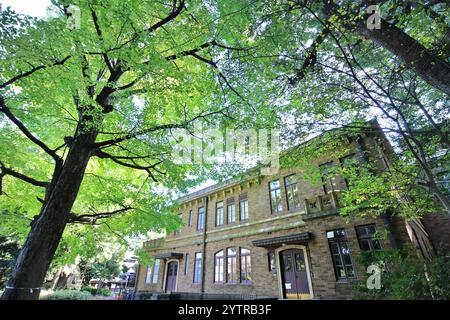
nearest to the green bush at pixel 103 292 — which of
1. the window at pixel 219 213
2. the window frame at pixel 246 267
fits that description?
the window at pixel 219 213

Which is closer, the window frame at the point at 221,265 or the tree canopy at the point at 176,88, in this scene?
the tree canopy at the point at 176,88

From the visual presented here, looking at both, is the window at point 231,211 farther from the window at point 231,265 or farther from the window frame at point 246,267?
the window frame at point 246,267

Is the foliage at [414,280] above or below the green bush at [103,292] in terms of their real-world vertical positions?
above

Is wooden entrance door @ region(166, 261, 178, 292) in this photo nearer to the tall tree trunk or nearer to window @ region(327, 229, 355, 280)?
window @ region(327, 229, 355, 280)

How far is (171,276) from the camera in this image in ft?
60.6

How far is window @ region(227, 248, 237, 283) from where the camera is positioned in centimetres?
1388

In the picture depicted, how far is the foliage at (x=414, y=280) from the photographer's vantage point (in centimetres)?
473

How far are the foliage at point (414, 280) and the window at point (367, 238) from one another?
12.1ft

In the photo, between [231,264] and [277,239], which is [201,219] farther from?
[277,239]

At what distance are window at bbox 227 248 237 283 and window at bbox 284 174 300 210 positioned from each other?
4.88 metres

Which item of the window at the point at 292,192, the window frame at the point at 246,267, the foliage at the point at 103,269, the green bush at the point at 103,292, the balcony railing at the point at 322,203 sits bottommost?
the green bush at the point at 103,292

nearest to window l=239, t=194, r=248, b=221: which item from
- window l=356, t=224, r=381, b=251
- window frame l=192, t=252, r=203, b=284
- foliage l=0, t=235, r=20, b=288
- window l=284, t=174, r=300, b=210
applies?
window l=284, t=174, r=300, b=210

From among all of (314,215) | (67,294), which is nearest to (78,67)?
(314,215)

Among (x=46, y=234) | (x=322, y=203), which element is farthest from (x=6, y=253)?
(x=322, y=203)
